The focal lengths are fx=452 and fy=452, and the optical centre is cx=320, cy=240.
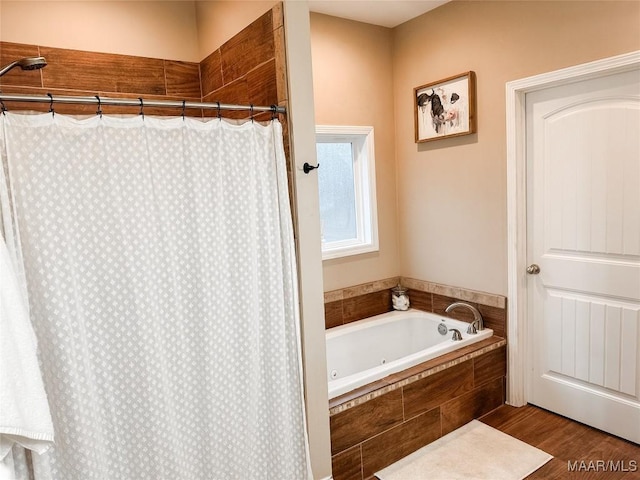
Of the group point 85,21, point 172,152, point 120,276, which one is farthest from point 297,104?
point 85,21

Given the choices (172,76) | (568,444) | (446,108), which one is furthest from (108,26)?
(568,444)

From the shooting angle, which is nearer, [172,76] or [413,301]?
[172,76]

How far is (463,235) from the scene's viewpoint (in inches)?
127

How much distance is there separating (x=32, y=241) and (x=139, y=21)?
1.59 meters

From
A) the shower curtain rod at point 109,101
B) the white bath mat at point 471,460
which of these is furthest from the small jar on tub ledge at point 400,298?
the shower curtain rod at point 109,101

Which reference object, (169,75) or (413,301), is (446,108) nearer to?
(413,301)

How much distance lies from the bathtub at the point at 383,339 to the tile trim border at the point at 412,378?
96 millimetres

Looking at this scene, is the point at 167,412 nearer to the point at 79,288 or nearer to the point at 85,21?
the point at 79,288

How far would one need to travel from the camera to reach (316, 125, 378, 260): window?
3.40 metres

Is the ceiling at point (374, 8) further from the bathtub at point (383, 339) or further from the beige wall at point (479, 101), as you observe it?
the bathtub at point (383, 339)

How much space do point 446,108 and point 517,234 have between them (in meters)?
1.01

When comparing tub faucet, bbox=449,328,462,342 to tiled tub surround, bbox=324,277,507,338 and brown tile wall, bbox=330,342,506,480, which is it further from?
tiled tub surround, bbox=324,277,507,338

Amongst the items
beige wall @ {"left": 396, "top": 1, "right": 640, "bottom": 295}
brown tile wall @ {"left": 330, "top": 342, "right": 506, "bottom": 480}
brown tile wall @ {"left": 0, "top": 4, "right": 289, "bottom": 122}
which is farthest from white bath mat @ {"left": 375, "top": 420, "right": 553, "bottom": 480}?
brown tile wall @ {"left": 0, "top": 4, "right": 289, "bottom": 122}

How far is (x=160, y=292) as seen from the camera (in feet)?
5.60
